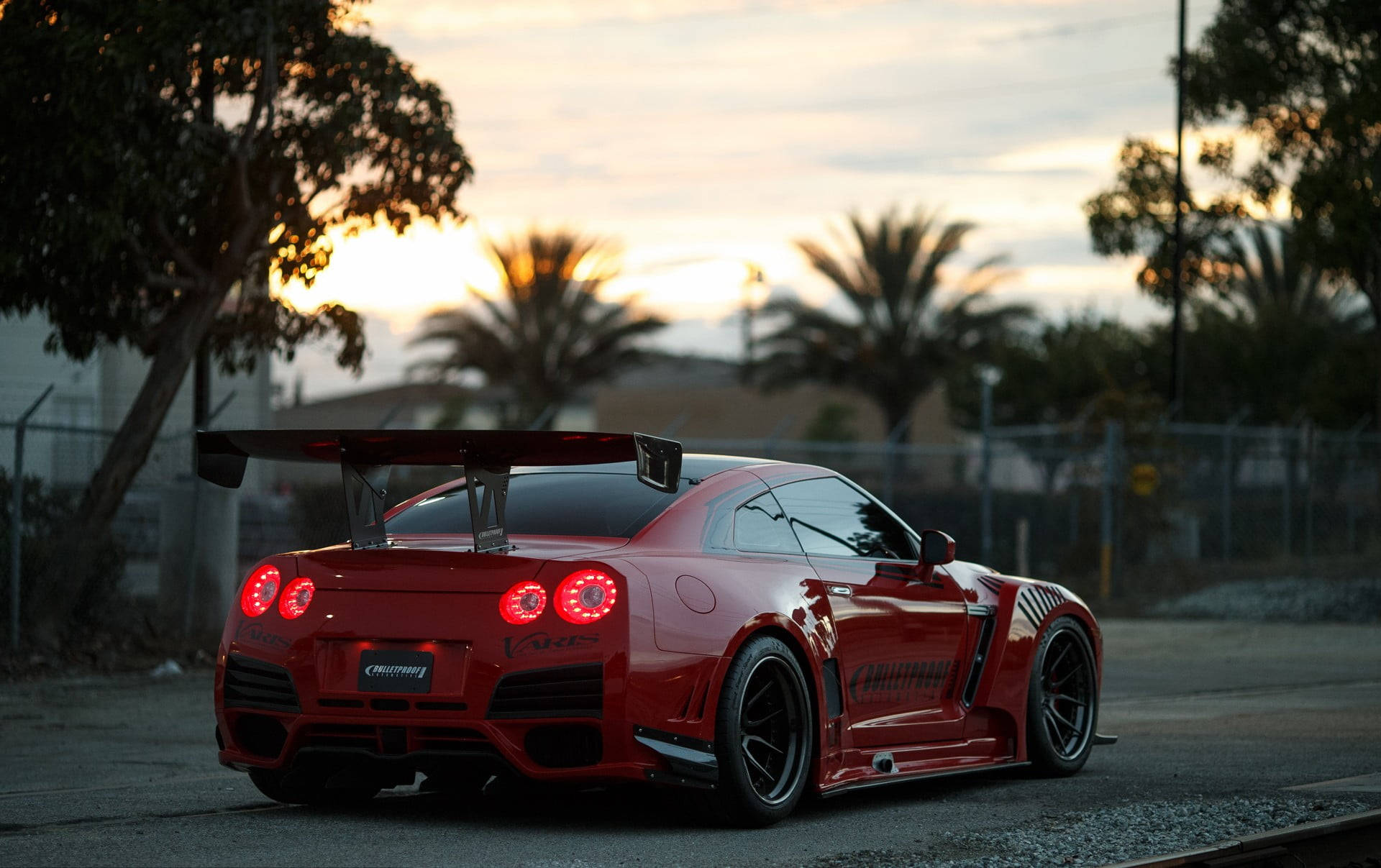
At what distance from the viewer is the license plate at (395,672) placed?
595 centimetres

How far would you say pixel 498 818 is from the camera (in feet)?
21.6

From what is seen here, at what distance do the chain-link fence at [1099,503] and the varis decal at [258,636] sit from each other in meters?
9.60

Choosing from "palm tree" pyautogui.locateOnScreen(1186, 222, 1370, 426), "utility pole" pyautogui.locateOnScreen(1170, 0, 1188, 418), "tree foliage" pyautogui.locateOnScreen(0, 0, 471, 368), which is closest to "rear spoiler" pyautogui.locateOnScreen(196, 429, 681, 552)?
"tree foliage" pyautogui.locateOnScreen(0, 0, 471, 368)

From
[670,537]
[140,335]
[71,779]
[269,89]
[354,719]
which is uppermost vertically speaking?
[269,89]

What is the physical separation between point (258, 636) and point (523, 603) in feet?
3.29

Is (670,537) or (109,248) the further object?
(109,248)

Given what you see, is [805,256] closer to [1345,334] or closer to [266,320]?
[1345,334]

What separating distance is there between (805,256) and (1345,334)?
19790mm

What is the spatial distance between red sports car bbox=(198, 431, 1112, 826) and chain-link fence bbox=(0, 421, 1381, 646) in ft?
31.3

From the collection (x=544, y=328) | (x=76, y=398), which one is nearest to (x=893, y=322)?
(x=544, y=328)

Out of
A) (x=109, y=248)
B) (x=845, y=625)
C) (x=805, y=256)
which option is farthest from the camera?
(x=805, y=256)

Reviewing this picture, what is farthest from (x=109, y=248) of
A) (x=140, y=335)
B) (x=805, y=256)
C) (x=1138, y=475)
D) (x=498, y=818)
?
(x=805, y=256)

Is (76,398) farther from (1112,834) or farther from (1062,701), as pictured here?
(1112,834)

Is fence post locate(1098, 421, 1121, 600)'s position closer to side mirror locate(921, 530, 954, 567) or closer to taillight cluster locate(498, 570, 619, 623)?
side mirror locate(921, 530, 954, 567)
